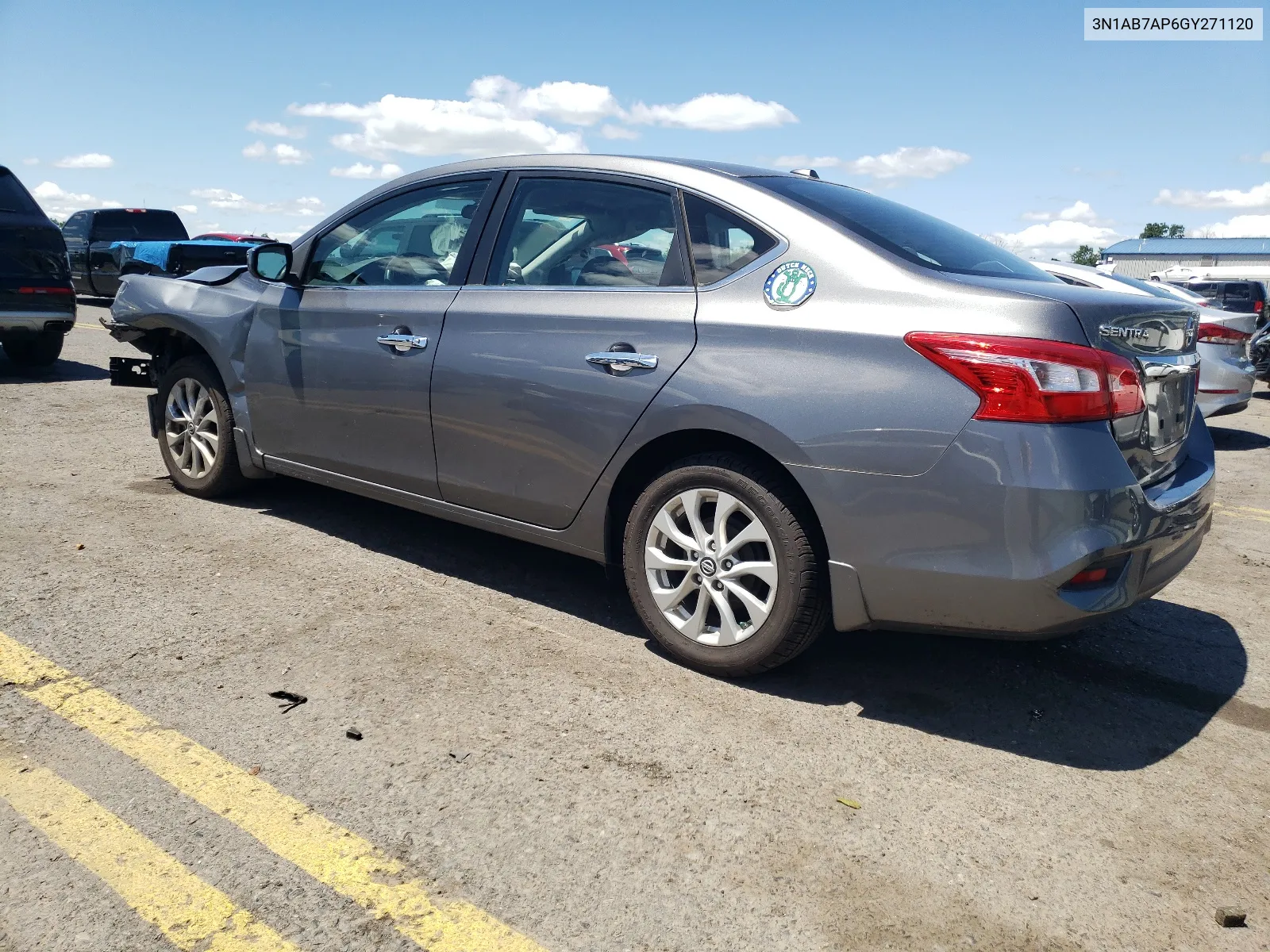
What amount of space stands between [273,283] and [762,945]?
384 centimetres

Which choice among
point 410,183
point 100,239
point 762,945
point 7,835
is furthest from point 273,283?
point 100,239

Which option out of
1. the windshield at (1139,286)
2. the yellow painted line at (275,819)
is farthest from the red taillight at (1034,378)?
the windshield at (1139,286)

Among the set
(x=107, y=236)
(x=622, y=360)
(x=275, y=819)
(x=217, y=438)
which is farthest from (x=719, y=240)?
(x=107, y=236)

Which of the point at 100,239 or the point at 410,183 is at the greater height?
the point at 100,239

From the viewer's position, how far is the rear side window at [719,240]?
11.2ft

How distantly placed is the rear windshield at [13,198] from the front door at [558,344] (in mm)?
7574

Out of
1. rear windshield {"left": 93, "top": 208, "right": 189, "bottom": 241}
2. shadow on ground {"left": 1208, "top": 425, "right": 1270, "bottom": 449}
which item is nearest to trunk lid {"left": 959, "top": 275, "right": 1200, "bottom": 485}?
shadow on ground {"left": 1208, "top": 425, "right": 1270, "bottom": 449}

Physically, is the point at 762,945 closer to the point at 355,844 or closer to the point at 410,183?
the point at 355,844

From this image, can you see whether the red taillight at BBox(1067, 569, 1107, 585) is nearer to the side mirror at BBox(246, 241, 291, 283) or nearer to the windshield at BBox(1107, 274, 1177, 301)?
the side mirror at BBox(246, 241, 291, 283)

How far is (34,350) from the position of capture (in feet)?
33.9

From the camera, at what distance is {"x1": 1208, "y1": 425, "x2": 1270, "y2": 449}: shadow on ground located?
9.30m

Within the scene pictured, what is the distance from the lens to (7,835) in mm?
2453

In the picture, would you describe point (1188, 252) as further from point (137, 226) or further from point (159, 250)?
point (159, 250)

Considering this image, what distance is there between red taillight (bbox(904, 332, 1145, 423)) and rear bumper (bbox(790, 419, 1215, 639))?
0.15 feet
